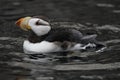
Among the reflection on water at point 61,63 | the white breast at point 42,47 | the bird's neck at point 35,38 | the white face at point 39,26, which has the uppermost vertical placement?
the white face at point 39,26

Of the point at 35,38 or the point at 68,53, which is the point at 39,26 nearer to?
the point at 35,38

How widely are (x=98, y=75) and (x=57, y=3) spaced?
20.4 ft

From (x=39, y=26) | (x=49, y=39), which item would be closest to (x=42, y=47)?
(x=49, y=39)

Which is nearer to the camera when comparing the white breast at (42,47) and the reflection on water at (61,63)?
the reflection on water at (61,63)

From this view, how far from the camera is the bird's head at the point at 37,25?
32.8ft

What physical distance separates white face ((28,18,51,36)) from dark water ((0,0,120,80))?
0.50 metres

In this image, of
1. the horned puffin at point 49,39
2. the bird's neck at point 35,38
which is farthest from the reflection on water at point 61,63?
the bird's neck at point 35,38

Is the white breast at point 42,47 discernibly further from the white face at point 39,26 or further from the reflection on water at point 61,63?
the white face at point 39,26

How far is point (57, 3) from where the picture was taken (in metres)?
14.5

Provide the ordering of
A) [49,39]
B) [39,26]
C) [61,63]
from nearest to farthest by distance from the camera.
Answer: [61,63], [49,39], [39,26]

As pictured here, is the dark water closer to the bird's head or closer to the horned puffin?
the horned puffin

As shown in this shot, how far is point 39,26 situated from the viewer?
1005 cm

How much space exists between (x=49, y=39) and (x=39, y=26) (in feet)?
1.17

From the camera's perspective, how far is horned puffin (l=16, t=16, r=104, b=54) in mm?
9883
